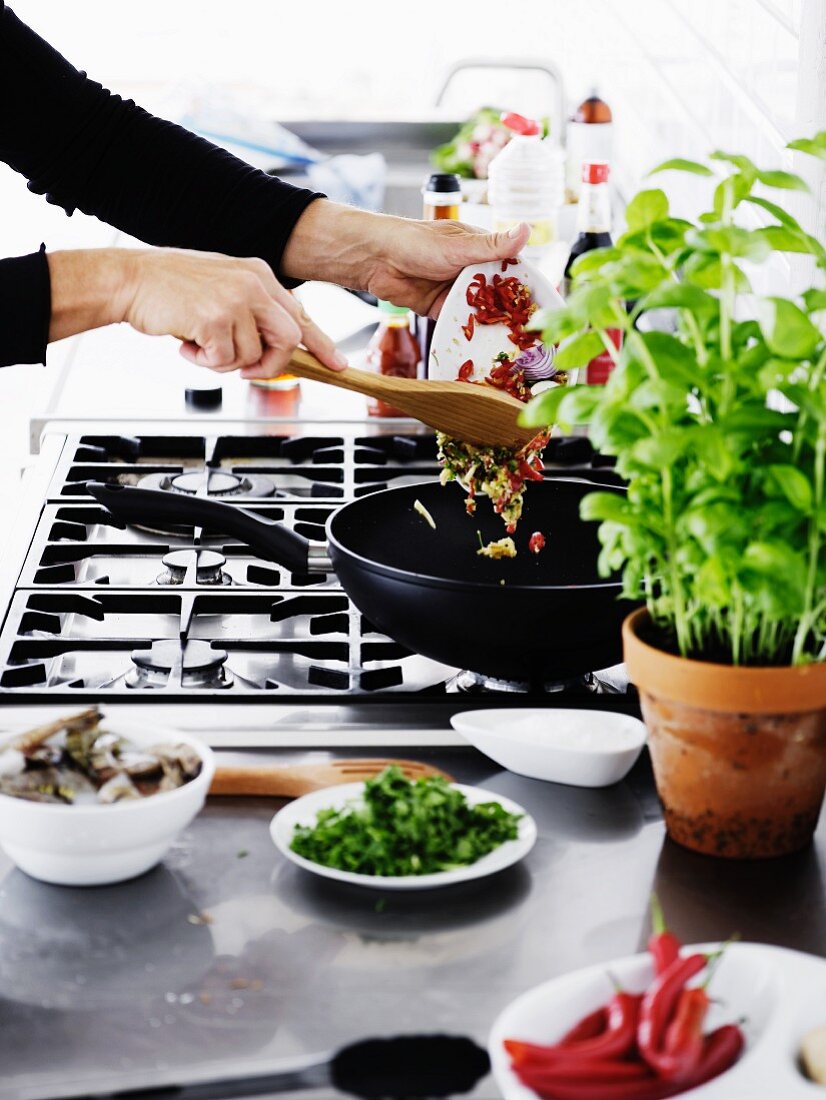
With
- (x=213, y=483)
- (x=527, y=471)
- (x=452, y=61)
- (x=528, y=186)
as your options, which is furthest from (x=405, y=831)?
(x=452, y=61)

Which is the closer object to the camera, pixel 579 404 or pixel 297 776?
pixel 579 404

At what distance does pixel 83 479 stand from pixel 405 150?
1.74m

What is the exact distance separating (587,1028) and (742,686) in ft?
0.76

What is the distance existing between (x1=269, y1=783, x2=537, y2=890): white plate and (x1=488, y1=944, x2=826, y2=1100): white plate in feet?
0.44

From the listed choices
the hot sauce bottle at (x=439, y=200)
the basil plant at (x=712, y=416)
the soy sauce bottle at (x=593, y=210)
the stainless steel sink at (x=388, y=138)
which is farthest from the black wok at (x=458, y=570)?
the stainless steel sink at (x=388, y=138)

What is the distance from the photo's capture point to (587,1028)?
0.74 meters

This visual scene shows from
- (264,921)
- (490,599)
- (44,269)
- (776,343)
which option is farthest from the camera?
(44,269)

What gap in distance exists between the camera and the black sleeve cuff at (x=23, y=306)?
1.27 metres

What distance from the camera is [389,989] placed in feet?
2.66

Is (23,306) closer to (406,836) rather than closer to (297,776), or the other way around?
(297,776)

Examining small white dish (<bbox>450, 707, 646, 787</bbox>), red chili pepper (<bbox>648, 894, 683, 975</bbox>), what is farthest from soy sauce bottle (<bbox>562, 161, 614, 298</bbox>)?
red chili pepper (<bbox>648, 894, 683, 975</bbox>)

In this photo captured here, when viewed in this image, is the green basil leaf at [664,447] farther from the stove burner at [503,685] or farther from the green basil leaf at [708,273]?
the stove burner at [503,685]

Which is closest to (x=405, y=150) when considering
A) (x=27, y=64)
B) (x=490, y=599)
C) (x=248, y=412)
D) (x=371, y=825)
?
(x=248, y=412)

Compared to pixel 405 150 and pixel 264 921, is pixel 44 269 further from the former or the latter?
pixel 405 150
